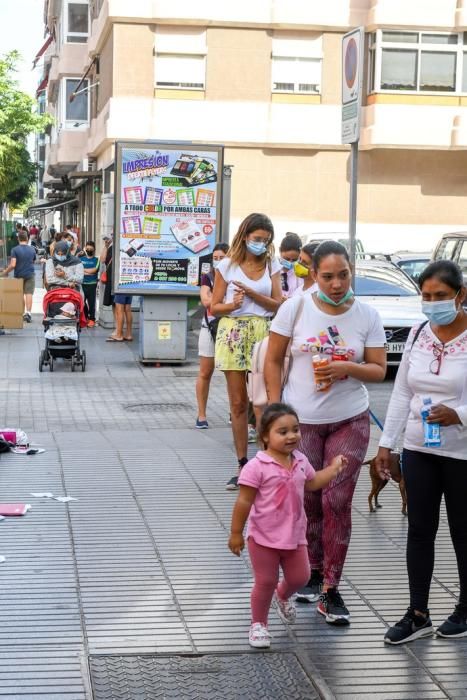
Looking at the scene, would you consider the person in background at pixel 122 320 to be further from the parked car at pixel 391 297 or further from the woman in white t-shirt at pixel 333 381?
the woman in white t-shirt at pixel 333 381

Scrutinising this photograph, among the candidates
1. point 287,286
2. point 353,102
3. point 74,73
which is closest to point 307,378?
point 353,102

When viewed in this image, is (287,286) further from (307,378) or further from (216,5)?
(216,5)

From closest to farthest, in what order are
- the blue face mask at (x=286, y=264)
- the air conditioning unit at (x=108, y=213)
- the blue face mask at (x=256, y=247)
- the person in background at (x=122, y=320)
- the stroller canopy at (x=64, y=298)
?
the blue face mask at (x=256, y=247) → the blue face mask at (x=286, y=264) → the stroller canopy at (x=64, y=298) → the person in background at (x=122, y=320) → the air conditioning unit at (x=108, y=213)

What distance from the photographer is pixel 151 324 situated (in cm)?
1648

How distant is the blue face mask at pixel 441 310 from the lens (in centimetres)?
513

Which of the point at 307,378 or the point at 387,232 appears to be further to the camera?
the point at 387,232

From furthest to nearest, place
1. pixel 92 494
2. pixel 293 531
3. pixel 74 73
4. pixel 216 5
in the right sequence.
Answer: pixel 74 73, pixel 216 5, pixel 92 494, pixel 293 531

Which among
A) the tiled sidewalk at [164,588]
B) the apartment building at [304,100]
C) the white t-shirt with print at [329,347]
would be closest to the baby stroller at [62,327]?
the tiled sidewalk at [164,588]

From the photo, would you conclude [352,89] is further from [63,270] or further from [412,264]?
[412,264]

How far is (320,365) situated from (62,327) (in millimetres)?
11150

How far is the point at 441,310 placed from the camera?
5129 mm

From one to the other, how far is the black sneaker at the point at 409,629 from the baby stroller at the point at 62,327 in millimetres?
11238

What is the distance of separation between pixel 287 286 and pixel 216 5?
2327cm

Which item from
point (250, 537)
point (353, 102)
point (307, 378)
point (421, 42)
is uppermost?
point (421, 42)
